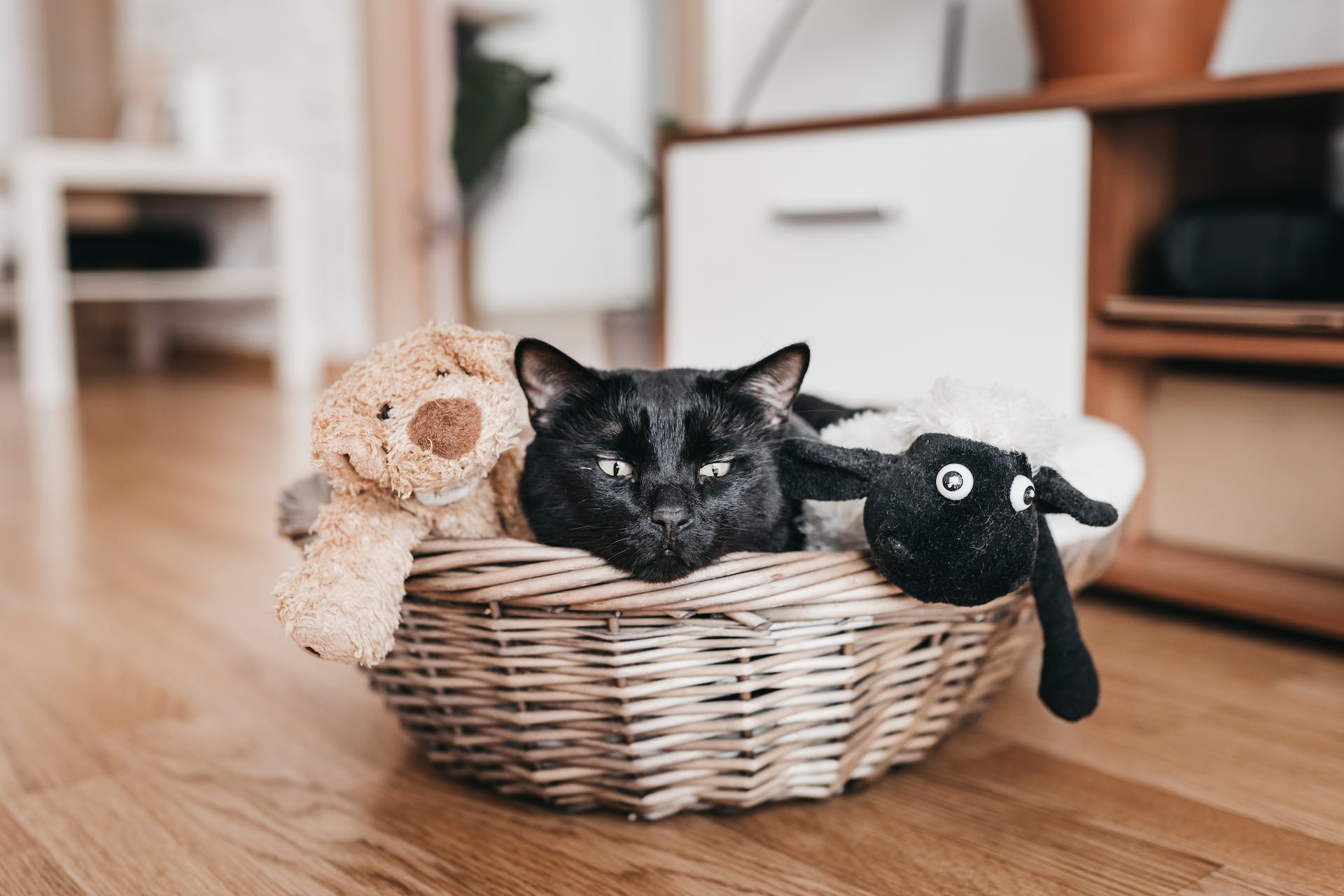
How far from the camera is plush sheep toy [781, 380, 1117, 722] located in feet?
2.04

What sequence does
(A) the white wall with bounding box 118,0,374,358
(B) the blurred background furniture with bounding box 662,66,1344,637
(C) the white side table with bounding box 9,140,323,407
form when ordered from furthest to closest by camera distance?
(A) the white wall with bounding box 118,0,374,358 → (C) the white side table with bounding box 9,140,323,407 → (B) the blurred background furniture with bounding box 662,66,1344,637

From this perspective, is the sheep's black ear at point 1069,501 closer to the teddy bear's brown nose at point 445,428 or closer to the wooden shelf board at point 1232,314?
the teddy bear's brown nose at point 445,428

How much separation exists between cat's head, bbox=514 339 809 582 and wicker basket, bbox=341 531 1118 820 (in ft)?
0.07

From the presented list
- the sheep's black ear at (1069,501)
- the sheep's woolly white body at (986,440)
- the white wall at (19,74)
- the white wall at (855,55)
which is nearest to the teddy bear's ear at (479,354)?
the sheep's woolly white body at (986,440)

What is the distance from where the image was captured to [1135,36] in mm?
1266

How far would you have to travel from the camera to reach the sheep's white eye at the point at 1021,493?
0.63 m

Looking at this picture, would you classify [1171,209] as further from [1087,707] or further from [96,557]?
[96,557]

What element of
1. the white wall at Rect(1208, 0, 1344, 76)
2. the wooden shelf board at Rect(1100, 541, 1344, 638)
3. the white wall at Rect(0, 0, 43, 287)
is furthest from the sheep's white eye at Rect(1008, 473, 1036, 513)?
the white wall at Rect(0, 0, 43, 287)

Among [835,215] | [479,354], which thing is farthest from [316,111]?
[479,354]

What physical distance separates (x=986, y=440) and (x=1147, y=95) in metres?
0.63

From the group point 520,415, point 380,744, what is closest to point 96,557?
point 380,744

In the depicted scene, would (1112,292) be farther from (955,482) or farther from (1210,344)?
(955,482)

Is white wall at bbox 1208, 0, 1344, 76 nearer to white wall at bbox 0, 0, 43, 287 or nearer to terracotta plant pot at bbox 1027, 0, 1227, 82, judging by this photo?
terracotta plant pot at bbox 1027, 0, 1227, 82

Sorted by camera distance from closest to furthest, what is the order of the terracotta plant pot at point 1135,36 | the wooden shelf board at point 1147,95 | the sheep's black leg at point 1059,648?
the sheep's black leg at point 1059,648 → the wooden shelf board at point 1147,95 → the terracotta plant pot at point 1135,36
